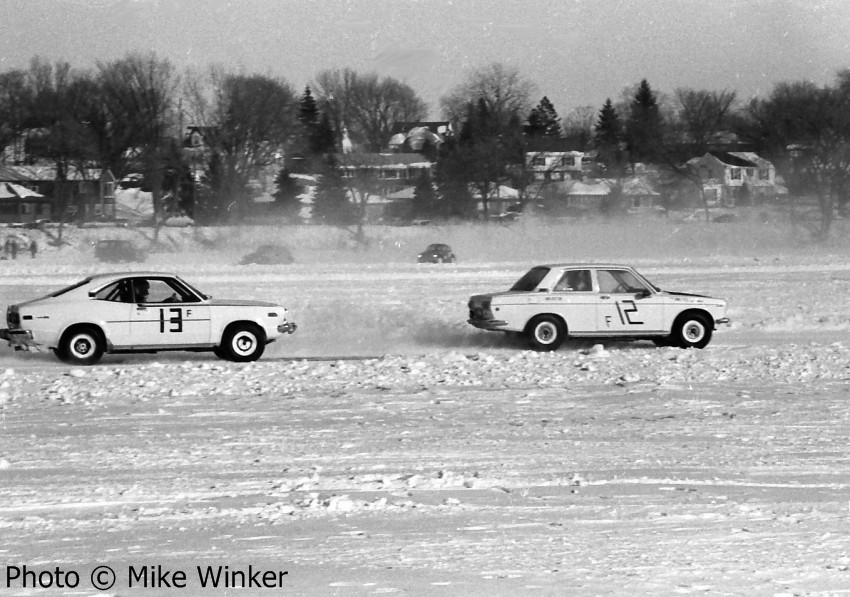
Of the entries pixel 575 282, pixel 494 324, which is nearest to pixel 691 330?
pixel 575 282

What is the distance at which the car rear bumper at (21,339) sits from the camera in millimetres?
16281

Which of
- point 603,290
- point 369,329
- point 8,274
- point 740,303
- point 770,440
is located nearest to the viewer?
point 770,440

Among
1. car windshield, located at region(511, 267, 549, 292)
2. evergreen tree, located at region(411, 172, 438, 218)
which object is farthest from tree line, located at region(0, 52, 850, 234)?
car windshield, located at region(511, 267, 549, 292)

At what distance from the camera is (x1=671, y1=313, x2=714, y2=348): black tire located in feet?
61.4

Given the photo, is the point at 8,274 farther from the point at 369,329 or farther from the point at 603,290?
the point at 603,290

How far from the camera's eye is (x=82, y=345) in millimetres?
16719

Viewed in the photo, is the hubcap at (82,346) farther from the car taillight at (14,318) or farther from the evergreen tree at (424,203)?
the evergreen tree at (424,203)

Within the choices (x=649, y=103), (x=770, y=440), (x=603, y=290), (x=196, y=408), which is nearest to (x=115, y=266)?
(x=603, y=290)

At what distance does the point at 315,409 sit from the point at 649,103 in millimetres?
85491

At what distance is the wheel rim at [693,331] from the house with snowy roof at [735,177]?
5801 centimetres

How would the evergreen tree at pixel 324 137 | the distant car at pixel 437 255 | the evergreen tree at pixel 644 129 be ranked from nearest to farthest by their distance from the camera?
the distant car at pixel 437 255 → the evergreen tree at pixel 644 129 → the evergreen tree at pixel 324 137

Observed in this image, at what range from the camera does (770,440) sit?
1083 cm

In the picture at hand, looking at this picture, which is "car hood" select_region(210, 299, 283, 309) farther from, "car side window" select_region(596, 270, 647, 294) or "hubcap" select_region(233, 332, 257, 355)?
"car side window" select_region(596, 270, 647, 294)

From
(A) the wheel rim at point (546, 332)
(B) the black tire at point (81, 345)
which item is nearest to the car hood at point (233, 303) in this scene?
(B) the black tire at point (81, 345)
